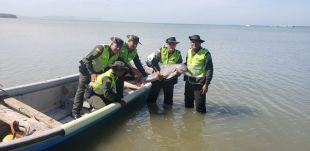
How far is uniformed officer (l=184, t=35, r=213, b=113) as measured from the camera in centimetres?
765

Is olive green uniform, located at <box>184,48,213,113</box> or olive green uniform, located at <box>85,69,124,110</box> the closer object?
olive green uniform, located at <box>85,69,124,110</box>

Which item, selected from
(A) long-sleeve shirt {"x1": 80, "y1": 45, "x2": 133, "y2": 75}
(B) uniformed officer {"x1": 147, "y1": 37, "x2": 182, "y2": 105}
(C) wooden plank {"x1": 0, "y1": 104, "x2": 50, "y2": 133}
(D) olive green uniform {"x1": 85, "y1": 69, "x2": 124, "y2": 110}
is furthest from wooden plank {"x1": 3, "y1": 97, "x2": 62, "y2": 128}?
(B) uniformed officer {"x1": 147, "y1": 37, "x2": 182, "y2": 105}

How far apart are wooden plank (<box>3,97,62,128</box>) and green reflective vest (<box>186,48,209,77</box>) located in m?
3.58

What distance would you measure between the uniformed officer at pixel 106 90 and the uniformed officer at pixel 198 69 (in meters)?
2.00

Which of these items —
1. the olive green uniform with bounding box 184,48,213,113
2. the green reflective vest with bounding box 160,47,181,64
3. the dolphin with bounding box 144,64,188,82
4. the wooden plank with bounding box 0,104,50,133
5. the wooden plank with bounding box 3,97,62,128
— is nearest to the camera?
the wooden plank with bounding box 0,104,50,133

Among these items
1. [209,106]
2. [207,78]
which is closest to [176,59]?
[207,78]

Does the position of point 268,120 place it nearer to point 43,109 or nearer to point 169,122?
point 169,122

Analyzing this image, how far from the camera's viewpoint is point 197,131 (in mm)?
7867

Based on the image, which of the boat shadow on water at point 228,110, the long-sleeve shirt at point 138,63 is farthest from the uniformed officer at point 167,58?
the boat shadow on water at point 228,110

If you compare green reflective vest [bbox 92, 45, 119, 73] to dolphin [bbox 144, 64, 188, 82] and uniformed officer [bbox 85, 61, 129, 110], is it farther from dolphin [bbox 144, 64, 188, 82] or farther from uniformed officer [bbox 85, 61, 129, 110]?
dolphin [bbox 144, 64, 188, 82]

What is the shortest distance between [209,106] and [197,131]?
2020mm

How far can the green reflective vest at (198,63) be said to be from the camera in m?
7.70

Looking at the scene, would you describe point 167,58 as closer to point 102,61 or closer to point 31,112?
point 102,61

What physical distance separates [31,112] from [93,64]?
1.72 meters
